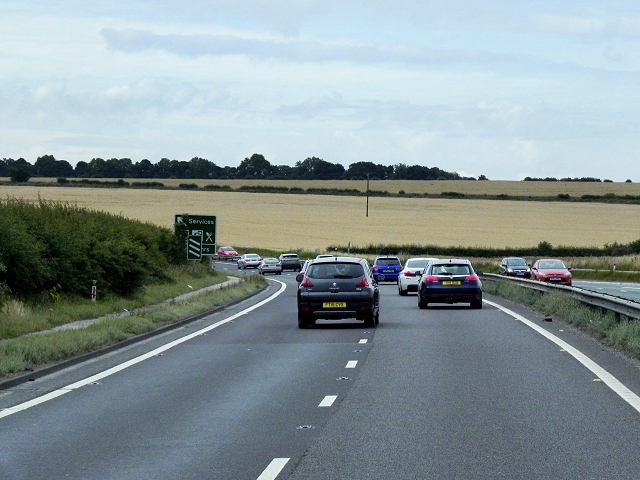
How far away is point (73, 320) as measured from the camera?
2281 cm

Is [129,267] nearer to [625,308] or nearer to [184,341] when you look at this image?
[184,341]

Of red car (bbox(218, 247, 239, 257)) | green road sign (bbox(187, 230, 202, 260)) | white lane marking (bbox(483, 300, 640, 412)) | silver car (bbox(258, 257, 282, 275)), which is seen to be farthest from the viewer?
red car (bbox(218, 247, 239, 257))

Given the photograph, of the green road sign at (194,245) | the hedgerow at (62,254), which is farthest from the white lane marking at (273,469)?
the green road sign at (194,245)

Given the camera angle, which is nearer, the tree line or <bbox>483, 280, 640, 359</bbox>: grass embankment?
<bbox>483, 280, 640, 359</bbox>: grass embankment

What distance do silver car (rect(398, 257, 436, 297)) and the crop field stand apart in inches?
4000

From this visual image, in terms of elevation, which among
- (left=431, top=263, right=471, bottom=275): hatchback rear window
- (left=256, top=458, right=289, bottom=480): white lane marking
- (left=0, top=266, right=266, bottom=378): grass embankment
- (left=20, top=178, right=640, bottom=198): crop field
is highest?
(left=20, top=178, right=640, bottom=198): crop field

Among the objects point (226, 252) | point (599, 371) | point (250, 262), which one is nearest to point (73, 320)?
point (599, 371)

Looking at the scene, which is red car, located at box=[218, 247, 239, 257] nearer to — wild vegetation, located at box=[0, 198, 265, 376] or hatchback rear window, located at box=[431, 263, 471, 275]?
wild vegetation, located at box=[0, 198, 265, 376]

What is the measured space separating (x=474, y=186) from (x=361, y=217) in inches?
1636

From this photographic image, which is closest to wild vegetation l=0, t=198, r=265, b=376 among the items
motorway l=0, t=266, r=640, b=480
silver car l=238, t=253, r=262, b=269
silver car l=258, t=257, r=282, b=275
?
motorway l=0, t=266, r=640, b=480

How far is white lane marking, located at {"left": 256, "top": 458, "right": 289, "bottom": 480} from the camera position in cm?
799

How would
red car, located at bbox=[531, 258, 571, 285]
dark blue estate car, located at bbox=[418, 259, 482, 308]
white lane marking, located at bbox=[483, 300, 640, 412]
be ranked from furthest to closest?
red car, located at bbox=[531, 258, 571, 285], dark blue estate car, located at bbox=[418, 259, 482, 308], white lane marking, located at bbox=[483, 300, 640, 412]

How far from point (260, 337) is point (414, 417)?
34.7ft

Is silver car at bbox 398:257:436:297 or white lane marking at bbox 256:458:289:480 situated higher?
white lane marking at bbox 256:458:289:480
